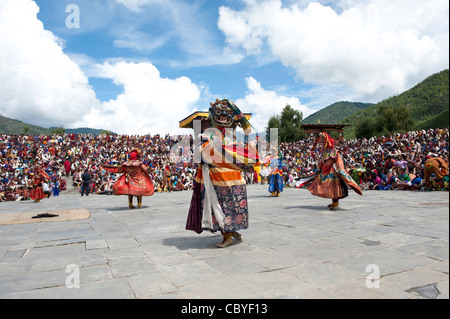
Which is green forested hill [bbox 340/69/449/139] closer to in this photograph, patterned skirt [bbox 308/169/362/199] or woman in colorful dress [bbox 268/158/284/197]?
woman in colorful dress [bbox 268/158/284/197]

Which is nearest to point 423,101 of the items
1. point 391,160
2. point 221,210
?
point 391,160

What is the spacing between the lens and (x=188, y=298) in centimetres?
261

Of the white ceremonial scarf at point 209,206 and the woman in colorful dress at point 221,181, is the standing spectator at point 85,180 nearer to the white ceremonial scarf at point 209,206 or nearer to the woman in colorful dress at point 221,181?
the woman in colorful dress at point 221,181

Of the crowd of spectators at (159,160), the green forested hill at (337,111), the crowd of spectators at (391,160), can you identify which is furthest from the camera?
the green forested hill at (337,111)

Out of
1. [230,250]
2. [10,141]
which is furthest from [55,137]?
[230,250]

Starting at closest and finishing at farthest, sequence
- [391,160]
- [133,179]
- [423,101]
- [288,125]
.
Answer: [133,179] < [391,160] < [288,125] < [423,101]

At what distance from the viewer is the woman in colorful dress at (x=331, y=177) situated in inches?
299

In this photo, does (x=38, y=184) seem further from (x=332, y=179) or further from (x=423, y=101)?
(x=423, y=101)

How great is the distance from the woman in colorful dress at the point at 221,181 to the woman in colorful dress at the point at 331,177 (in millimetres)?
3701

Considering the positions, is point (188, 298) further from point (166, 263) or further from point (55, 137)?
point (55, 137)

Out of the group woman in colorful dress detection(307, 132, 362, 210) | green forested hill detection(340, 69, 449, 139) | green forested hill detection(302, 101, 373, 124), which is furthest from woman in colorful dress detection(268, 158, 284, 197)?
green forested hill detection(302, 101, 373, 124)

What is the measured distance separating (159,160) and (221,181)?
59.4 feet

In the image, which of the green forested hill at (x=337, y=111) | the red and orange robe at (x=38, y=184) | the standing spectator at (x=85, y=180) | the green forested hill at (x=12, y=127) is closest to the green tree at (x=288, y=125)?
the standing spectator at (x=85, y=180)

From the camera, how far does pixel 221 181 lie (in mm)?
4539
